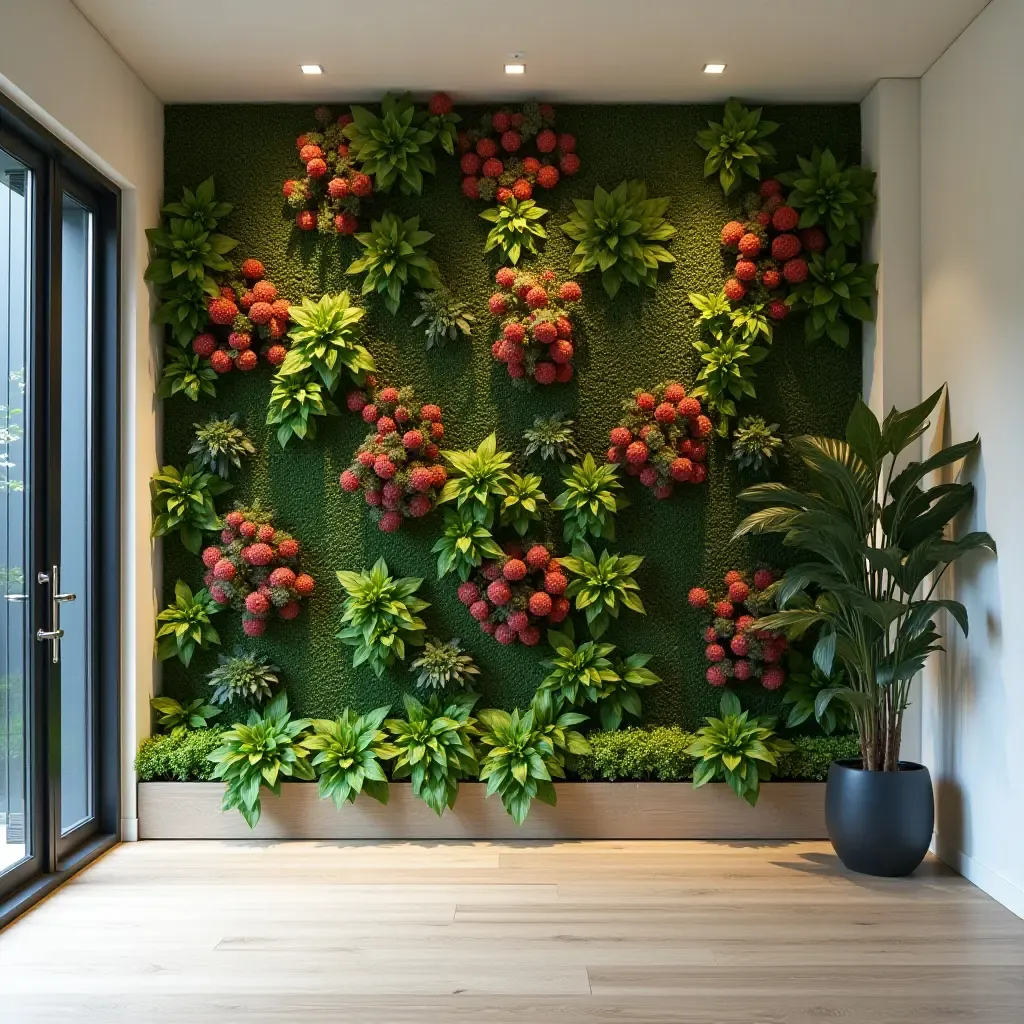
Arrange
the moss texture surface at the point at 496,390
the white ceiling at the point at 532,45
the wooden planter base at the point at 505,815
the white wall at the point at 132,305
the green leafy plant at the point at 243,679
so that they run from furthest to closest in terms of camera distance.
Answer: the moss texture surface at the point at 496,390, the green leafy plant at the point at 243,679, the wooden planter base at the point at 505,815, the white wall at the point at 132,305, the white ceiling at the point at 532,45

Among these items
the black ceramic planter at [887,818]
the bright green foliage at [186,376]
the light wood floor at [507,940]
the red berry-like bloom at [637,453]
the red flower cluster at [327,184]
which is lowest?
the light wood floor at [507,940]

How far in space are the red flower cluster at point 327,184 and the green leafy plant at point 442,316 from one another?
1.45ft

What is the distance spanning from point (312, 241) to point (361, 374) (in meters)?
0.62

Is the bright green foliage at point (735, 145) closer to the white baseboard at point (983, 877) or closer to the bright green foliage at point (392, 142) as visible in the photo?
the bright green foliage at point (392, 142)

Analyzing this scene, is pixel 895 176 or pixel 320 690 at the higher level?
pixel 895 176

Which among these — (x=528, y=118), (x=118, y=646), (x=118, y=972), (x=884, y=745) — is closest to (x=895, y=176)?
(x=528, y=118)

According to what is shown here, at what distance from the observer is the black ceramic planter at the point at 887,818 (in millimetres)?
3662

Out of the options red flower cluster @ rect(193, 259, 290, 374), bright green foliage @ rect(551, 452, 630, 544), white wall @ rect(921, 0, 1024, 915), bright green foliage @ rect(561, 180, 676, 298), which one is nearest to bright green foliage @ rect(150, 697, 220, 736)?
red flower cluster @ rect(193, 259, 290, 374)

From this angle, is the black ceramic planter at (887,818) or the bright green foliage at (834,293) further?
the bright green foliage at (834,293)

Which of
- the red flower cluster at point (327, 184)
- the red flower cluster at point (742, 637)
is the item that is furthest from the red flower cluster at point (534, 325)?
the red flower cluster at point (742, 637)

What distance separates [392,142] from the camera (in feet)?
14.2

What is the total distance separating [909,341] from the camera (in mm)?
4258

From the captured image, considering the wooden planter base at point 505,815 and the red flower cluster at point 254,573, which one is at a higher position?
the red flower cluster at point 254,573

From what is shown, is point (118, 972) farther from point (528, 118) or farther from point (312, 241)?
point (528, 118)
